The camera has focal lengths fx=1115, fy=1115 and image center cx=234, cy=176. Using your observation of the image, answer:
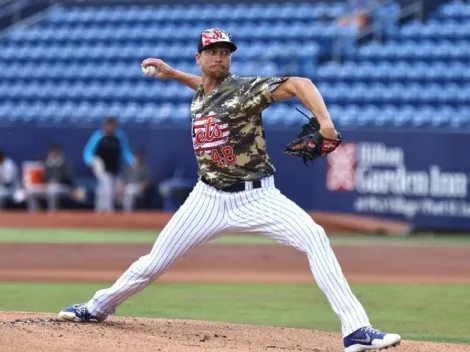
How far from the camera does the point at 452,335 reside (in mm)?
7750

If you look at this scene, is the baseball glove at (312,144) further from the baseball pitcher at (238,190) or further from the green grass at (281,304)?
the green grass at (281,304)

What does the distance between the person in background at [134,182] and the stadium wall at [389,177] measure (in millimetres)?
2489

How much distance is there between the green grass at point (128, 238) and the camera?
16.3 metres

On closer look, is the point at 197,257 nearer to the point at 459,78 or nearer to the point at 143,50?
the point at 459,78

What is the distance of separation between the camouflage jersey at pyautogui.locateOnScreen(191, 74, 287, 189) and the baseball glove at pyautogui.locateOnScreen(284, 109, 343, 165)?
296 mm

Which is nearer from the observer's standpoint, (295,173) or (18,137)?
(295,173)

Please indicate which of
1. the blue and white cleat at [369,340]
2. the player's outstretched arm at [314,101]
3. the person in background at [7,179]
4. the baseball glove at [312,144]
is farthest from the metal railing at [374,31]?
the blue and white cleat at [369,340]

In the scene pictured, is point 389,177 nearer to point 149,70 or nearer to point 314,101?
point 149,70

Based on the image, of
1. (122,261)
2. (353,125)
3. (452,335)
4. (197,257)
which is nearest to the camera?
(452,335)

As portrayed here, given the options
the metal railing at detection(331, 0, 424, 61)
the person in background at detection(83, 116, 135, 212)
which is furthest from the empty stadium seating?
the person in background at detection(83, 116, 135, 212)

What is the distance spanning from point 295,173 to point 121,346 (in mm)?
13862

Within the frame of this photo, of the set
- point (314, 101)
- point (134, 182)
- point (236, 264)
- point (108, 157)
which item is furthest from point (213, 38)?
point (134, 182)

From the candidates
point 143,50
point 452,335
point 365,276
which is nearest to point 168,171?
point 143,50

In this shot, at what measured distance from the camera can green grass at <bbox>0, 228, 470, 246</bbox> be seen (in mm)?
16297
